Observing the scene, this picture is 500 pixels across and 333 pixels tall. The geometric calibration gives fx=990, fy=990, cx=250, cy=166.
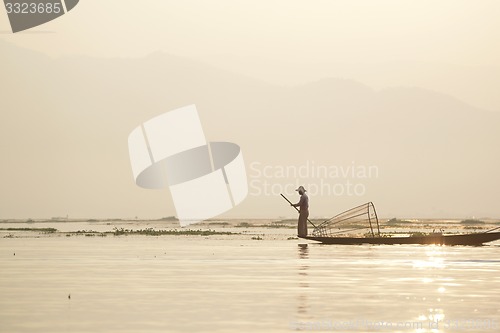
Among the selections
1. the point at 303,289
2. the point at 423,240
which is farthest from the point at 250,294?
the point at 423,240

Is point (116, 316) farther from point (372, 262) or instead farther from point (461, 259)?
point (461, 259)

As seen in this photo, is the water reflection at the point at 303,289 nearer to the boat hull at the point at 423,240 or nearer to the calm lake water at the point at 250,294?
the calm lake water at the point at 250,294

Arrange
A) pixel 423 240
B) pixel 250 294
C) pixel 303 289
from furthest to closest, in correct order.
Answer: pixel 423 240
pixel 303 289
pixel 250 294

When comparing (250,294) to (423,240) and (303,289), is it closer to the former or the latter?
(303,289)

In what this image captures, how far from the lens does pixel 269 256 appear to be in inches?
1464

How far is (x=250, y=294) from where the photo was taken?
833 inches

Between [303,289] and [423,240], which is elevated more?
[423,240]

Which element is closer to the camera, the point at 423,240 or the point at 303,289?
the point at 303,289

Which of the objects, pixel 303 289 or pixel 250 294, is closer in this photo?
pixel 250 294

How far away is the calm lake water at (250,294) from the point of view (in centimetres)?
1623

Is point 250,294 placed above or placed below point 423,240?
below

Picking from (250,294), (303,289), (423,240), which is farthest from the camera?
(423,240)

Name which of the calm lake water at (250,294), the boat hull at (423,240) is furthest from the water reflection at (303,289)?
the boat hull at (423,240)

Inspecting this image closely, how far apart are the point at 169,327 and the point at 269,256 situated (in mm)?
21485
